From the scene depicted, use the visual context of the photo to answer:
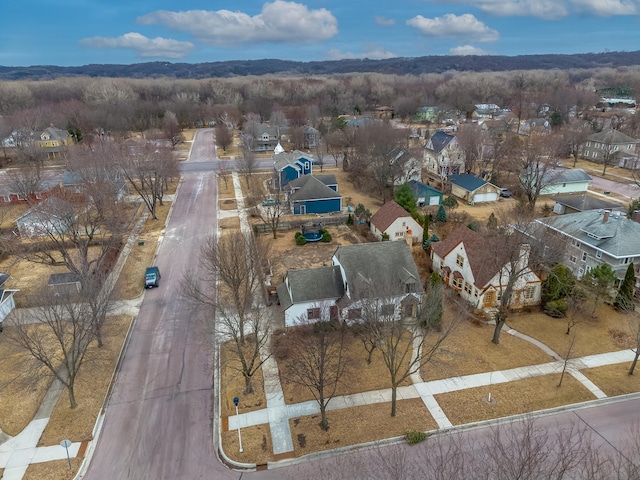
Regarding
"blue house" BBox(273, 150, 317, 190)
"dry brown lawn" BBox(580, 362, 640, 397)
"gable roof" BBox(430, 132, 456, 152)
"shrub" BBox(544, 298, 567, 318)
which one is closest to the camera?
"dry brown lawn" BBox(580, 362, 640, 397)

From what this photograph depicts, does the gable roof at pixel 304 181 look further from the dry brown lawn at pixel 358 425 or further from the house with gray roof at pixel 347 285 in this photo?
the dry brown lawn at pixel 358 425

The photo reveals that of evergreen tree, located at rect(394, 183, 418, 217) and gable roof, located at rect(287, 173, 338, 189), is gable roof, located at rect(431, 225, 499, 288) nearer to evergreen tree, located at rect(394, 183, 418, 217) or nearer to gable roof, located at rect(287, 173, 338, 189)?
evergreen tree, located at rect(394, 183, 418, 217)

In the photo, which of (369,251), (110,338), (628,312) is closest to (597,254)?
(628,312)

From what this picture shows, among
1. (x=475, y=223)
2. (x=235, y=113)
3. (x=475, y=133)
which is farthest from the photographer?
(x=235, y=113)

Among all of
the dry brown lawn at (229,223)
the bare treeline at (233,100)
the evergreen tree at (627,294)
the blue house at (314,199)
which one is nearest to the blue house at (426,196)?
the blue house at (314,199)

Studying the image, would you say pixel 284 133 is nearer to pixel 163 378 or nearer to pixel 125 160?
pixel 125 160

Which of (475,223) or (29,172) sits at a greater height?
(29,172)

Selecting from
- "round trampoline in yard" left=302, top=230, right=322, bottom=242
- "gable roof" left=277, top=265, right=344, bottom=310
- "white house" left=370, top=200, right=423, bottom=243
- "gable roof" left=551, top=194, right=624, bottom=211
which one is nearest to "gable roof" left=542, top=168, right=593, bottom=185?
"gable roof" left=551, top=194, right=624, bottom=211
